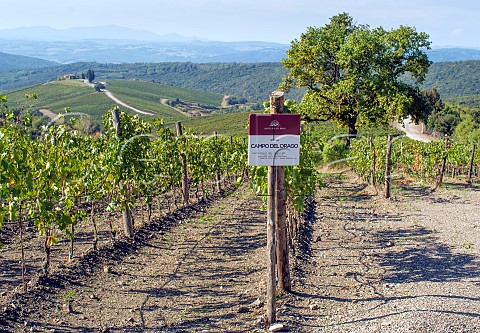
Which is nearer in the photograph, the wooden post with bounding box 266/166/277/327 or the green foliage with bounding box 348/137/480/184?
the wooden post with bounding box 266/166/277/327

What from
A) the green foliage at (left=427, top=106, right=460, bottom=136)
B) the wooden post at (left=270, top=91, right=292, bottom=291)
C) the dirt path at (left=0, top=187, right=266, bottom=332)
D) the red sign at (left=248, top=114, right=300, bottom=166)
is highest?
the red sign at (left=248, top=114, right=300, bottom=166)

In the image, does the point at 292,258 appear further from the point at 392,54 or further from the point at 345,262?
the point at 392,54

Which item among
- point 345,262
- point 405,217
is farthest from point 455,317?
point 405,217

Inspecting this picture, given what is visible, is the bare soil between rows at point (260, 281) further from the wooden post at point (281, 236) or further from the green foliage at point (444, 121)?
the green foliage at point (444, 121)

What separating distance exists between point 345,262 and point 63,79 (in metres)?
99.7

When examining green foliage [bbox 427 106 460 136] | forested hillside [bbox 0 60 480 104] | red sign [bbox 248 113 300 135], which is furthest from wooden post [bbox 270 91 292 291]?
forested hillside [bbox 0 60 480 104]

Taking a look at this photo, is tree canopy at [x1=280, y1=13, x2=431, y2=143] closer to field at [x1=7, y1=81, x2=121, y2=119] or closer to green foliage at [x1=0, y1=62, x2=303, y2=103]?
field at [x1=7, y1=81, x2=121, y2=119]

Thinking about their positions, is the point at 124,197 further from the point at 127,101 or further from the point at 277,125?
the point at 127,101

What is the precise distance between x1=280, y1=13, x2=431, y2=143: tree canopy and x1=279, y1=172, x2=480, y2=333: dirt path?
26.0 ft

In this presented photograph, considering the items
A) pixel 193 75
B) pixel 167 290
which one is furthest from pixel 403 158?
pixel 193 75

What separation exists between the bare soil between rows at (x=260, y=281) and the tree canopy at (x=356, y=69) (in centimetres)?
915

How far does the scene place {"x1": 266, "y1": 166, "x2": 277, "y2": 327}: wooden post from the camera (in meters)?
5.74

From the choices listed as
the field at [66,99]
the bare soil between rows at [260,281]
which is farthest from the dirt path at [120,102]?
the bare soil between rows at [260,281]

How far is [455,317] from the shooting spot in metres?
5.74
